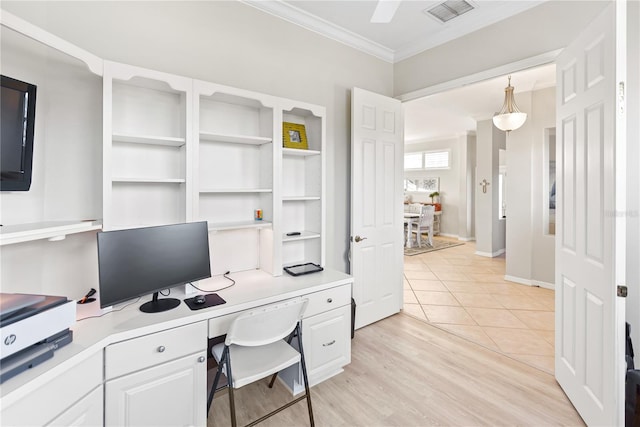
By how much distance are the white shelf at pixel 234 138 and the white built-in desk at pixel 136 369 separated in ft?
3.35

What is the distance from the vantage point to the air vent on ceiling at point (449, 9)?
2.47m

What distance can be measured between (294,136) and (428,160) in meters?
7.31

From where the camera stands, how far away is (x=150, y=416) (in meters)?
1.45

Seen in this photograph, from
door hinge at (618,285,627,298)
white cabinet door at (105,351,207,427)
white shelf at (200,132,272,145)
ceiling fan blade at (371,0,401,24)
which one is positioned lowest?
white cabinet door at (105,351,207,427)

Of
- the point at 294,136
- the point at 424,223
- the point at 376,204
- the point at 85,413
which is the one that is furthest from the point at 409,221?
the point at 85,413

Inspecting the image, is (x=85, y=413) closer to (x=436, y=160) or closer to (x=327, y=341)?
(x=327, y=341)

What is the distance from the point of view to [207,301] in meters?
1.76

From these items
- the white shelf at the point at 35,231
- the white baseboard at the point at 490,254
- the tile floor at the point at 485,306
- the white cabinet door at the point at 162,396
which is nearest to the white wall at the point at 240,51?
the white shelf at the point at 35,231

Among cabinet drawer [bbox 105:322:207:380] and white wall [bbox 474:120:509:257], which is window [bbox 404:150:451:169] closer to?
white wall [bbox 474:120:509:257]

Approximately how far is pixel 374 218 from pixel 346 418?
5.74 feet

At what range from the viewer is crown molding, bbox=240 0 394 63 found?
246cm

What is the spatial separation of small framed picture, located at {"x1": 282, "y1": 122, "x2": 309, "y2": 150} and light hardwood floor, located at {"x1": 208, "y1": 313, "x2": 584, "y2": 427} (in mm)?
1814

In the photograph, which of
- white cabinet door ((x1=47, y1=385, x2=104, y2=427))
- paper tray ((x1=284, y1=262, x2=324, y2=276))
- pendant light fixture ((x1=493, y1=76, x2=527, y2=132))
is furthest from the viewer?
pendant light fixture ((x1=493, y1=76, x2=527, y2=132))

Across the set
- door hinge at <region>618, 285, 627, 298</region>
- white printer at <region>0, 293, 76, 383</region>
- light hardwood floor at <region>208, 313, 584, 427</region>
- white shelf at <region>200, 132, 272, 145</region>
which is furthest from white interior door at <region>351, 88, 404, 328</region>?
white printer at <region>0, 293, 76, 383</region>
